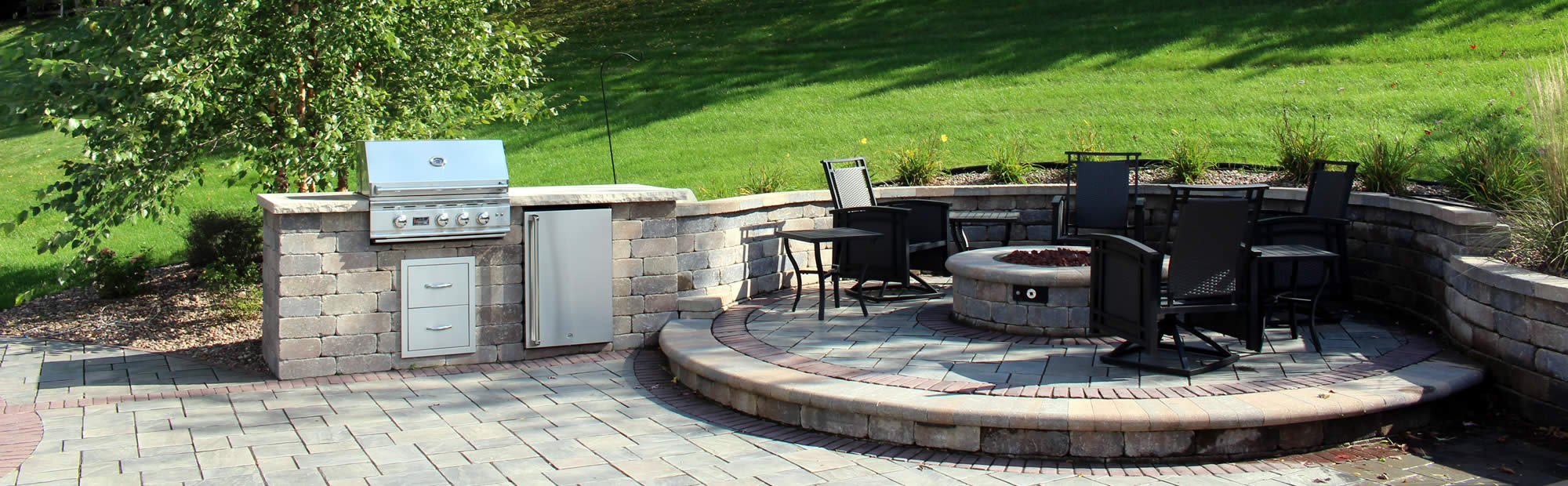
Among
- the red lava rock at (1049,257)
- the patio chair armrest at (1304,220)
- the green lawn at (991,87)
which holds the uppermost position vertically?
the green lawn at (991,87)

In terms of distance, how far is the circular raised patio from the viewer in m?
4.61

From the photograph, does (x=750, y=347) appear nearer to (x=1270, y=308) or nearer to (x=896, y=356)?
(x=896, y=356)

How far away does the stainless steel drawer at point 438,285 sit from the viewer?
21.0 ft

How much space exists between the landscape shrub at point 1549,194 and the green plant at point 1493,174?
39 centimetres

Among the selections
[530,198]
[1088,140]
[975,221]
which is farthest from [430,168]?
[1088,140]

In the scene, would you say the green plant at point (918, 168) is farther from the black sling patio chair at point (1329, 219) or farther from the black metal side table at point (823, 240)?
the black sling patio chair at point (1329, 219)

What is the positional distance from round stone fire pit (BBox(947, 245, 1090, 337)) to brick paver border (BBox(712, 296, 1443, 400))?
0.26 feet

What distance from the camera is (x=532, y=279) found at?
6.65 m

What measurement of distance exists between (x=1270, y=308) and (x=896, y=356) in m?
2.22

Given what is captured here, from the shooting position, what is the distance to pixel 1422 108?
11.6m

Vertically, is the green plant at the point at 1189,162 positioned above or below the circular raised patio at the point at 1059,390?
above

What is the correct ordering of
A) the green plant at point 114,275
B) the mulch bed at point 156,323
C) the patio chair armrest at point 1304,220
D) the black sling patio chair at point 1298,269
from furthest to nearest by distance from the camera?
the green plant at point 114,275 < the mulch bed at point 156,323 < the patio chair armrest at point 1304,220 < the black sling patio chair at point 1298,269

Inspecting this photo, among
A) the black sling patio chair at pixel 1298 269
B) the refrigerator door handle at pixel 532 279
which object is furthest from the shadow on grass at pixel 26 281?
the black sling patio chair at pixel 1298 269

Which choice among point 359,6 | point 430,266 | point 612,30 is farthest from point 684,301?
point 612,30
